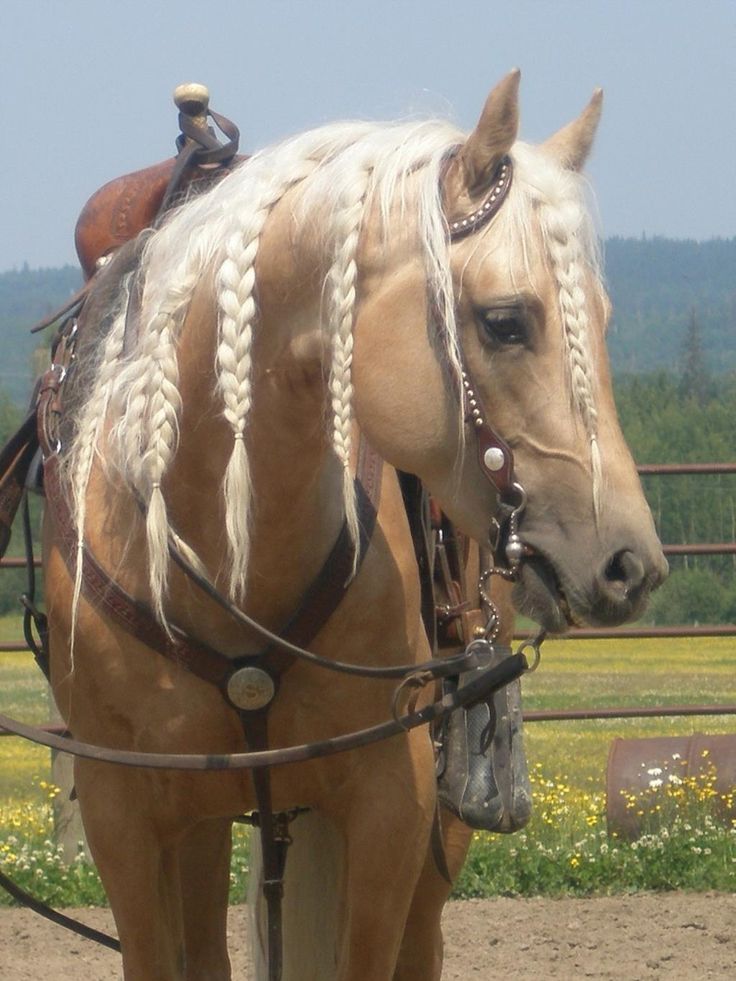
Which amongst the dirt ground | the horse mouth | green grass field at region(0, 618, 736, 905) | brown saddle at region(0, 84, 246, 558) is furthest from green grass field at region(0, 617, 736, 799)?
the horse mouth

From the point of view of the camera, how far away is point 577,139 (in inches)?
108

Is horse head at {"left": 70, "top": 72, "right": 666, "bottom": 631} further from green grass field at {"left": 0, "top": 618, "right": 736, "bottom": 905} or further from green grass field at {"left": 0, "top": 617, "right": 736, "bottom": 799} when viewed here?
green grass field at {"left": 0, "top": 617, "right": 736, "bottom": 799}

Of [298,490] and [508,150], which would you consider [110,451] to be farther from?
[508,150]

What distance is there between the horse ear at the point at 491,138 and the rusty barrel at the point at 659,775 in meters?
4.23

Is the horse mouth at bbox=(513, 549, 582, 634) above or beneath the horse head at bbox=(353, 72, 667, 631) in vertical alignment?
beneath

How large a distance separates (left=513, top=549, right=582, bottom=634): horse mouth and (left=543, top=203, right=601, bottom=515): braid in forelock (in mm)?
134

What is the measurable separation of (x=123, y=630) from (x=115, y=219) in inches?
42.7

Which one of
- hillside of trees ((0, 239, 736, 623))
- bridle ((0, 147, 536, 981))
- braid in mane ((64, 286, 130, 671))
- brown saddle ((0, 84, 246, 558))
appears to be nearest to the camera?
bridle ((0, 147, 536, 981))

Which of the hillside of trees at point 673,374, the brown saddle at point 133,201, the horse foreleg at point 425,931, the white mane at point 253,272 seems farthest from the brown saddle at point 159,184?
the horse foreleg at point 425,931

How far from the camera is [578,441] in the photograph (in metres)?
2.46

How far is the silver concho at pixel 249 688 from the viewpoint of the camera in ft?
9.60

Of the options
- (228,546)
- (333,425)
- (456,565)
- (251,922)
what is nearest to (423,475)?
(333,425)

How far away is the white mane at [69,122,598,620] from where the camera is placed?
2.52 meters

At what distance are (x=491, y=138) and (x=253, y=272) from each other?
1.50ft
